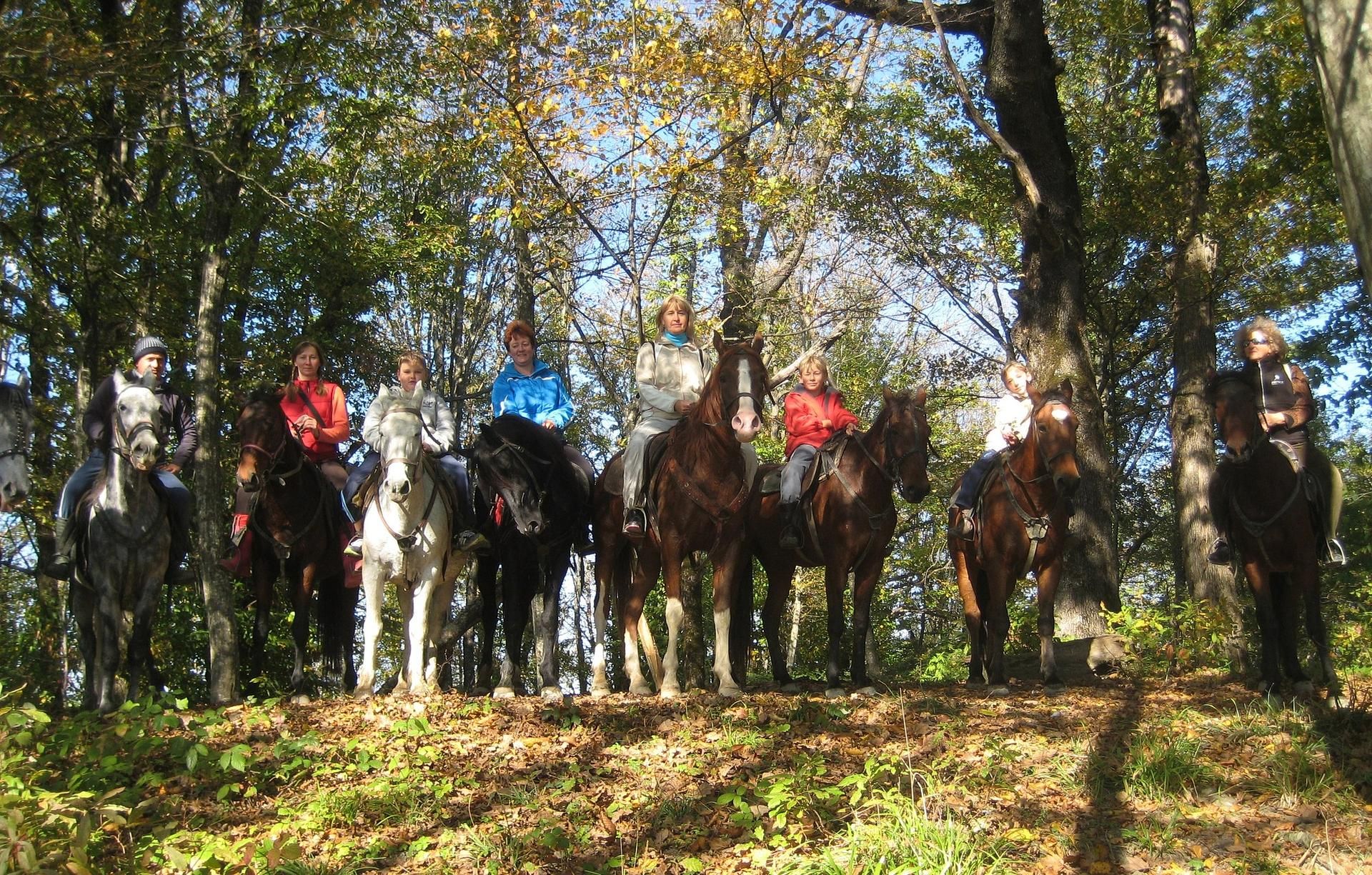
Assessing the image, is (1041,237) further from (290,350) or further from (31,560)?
(31,560)

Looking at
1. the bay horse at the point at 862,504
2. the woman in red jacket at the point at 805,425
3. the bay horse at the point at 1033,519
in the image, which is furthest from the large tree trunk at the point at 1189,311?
the woman in red jacket at the point at 805,425

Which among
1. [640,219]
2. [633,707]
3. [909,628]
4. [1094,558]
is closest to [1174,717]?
[633,707]

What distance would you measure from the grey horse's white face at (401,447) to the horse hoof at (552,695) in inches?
89.2

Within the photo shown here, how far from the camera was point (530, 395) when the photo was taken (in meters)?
12.3

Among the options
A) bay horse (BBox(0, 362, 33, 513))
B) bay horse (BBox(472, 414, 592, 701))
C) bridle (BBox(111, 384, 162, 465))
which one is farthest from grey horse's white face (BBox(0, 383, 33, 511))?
bay horse (BBox(472, 414, 592, 701))

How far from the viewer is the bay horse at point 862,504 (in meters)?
10.6

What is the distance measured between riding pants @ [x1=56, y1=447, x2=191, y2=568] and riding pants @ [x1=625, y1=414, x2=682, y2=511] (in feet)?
13.4

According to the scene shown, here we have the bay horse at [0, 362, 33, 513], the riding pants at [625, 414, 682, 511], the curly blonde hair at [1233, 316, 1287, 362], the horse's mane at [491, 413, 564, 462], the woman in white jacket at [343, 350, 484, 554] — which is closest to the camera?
the bay horse at [0, 362, 33, 513]

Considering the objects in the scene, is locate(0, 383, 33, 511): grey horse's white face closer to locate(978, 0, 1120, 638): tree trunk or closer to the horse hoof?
the horse hoof

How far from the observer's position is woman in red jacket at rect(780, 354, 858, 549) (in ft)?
36.9

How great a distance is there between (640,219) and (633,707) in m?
10.6

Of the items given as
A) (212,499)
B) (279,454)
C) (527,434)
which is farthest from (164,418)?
(527,434)

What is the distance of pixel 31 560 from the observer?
28.4 m

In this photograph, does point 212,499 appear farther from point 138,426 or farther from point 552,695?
point 552,695
